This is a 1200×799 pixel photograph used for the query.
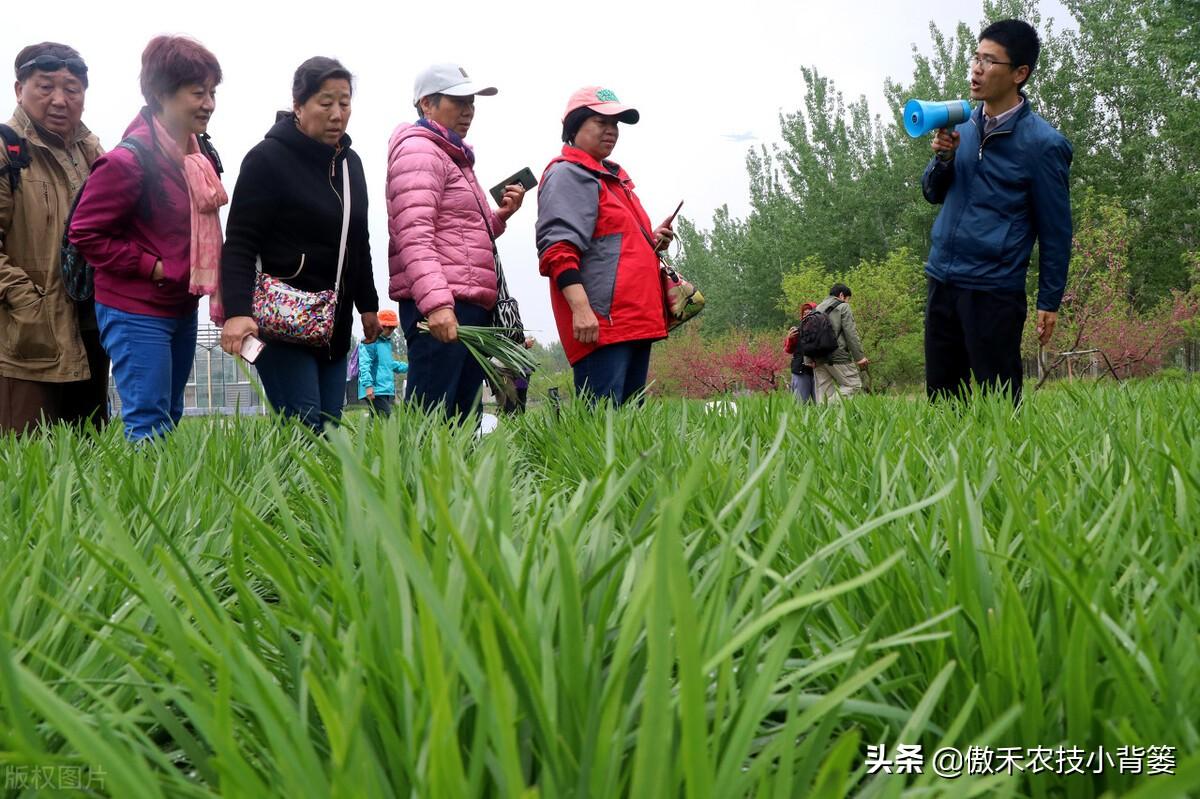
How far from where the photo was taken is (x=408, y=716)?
25.6 inches

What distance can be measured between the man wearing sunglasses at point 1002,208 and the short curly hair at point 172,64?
279cm

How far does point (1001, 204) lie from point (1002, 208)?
0.05ft

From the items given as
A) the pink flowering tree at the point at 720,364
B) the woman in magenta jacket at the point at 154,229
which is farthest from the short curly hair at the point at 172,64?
the pink flowering tree at the point at 720,364

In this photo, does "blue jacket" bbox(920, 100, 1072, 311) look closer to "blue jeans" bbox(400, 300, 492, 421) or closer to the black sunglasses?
"blue jeans" bbox(400, 300, 492, 421)

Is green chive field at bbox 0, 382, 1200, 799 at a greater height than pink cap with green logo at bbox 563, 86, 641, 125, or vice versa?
pink cap with green logo at bbox 563, 86, 641, 125

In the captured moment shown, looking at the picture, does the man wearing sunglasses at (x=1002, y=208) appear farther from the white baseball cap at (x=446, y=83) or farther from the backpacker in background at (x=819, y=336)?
the backpacker in background at (x=819, y=336)

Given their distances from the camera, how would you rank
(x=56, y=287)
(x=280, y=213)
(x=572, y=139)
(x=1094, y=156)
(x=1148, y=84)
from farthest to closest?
(x=1094, y=156) → (x=1148, y=84) → (x=572, y=139) → (x=56, y=287) → (x=280, y=213)

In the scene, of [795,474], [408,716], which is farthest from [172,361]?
[408,716]

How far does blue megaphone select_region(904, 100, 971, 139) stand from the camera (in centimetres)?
378

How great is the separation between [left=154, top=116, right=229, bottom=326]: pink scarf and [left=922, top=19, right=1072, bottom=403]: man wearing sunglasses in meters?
2.78

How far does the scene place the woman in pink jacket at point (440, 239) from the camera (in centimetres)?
356

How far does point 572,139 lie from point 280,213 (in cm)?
133

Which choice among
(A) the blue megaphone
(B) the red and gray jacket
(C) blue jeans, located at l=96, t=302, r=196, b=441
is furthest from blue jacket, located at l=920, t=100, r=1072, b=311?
(C) blue jeans, located at l=96, t=302, r=196, b=441

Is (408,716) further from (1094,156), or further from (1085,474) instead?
(1094,156)
